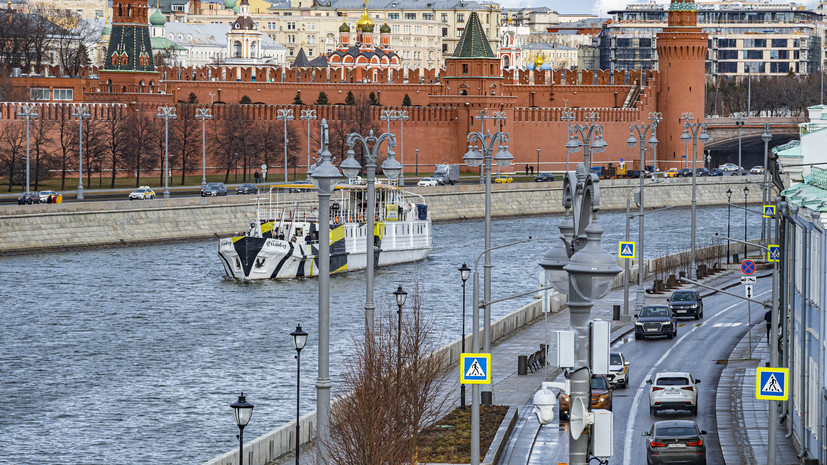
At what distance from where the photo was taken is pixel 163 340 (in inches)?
1534

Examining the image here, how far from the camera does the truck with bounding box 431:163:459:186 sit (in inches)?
3246

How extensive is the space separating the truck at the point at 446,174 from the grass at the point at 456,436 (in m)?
54.3

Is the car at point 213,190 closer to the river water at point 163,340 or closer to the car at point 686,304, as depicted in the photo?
the river water at point 163,340

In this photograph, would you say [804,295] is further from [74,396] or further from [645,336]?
[74,396]

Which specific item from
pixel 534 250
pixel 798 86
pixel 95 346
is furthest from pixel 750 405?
pixel 798 86

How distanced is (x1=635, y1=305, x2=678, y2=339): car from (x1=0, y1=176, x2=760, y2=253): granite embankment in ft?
90.0

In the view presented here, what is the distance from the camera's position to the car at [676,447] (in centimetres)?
2220

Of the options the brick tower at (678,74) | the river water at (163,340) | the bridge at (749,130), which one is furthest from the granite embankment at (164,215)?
the bridge at (749,130)

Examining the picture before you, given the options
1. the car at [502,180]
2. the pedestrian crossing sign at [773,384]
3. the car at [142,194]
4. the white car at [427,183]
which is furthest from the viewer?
the car at [502,180]

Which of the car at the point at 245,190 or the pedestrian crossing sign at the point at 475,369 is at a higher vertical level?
the car at the point at 245,190

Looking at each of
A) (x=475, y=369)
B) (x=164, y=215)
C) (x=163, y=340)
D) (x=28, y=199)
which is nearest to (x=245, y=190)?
(x=164, y=215)

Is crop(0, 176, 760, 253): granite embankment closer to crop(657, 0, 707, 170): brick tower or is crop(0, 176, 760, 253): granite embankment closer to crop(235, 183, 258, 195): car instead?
crop(235, 183, 258, 195): car

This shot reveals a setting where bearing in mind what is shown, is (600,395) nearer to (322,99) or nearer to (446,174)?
(446,174)

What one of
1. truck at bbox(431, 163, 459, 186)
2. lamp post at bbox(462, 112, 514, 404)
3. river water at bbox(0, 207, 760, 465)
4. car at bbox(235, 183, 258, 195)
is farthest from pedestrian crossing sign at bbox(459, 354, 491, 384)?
truck at bbox(431, 163, 459, 186)
